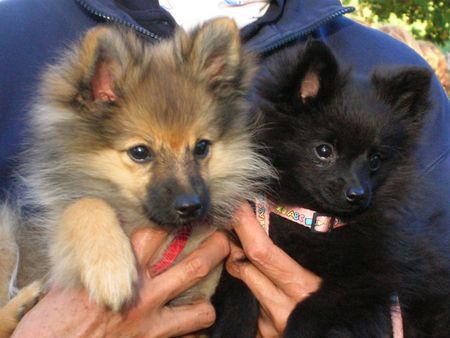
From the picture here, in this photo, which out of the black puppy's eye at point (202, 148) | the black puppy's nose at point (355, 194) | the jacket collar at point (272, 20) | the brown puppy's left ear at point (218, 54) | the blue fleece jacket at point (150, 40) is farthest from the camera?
the jacket collar at point (272, 20)

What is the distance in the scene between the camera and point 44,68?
2965 mm

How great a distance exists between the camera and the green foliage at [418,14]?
46.9 feet

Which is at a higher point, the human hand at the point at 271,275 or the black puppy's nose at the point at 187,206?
the black puppy's nose at the point at 187,206

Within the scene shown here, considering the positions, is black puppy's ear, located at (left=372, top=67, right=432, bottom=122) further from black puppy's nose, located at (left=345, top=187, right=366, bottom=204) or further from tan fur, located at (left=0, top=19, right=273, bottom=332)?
tan fur, located at (left=0, top=19, right=273, bottom=332)

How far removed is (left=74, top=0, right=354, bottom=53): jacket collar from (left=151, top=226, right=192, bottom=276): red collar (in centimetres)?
101

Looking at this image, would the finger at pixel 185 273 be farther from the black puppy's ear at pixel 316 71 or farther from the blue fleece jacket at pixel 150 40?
the blue fleece jacket at pixel 150 40

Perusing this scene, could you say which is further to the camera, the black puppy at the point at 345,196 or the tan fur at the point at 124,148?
the black puppy at the point at 345,196

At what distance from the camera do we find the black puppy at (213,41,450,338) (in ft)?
8.65

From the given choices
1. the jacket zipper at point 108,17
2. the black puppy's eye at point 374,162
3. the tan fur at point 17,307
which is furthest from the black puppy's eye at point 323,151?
the tan fur at point 17,307

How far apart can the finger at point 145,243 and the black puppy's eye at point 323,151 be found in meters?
0.81

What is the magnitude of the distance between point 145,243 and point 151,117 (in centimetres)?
57

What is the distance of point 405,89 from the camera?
288 cm

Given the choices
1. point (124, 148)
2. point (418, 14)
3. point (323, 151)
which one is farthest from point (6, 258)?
point (418, 14)

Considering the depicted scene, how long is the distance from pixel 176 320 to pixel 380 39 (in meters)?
1.93
